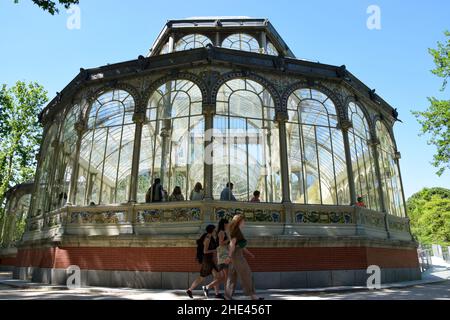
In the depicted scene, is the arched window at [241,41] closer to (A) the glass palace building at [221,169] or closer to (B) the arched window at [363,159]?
(A) the glass palace building at [221,169]

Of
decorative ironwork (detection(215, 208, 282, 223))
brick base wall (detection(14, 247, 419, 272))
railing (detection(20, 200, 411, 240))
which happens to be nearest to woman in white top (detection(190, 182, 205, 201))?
railing (detection(20, 200, 411, 240))

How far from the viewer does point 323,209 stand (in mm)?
11750

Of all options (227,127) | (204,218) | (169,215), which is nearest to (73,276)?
Answer: (169,215)

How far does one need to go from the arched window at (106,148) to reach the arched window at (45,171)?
1.46m

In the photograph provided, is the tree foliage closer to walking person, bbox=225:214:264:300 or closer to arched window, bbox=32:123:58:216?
arched window, bbox=32:123:58:216

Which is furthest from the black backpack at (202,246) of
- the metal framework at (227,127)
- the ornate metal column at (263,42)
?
the ornate metal column at (263,42)

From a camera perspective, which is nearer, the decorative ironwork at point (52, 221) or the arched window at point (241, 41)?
the decorative ironwork at point (52, 221)

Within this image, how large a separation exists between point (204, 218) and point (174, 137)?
833 cm

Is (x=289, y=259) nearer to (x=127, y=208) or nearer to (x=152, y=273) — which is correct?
(x=152, y=273)

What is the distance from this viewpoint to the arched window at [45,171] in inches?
614

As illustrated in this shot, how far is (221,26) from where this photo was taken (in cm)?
1922

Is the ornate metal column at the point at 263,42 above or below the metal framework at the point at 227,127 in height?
above

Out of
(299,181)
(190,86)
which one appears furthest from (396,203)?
(190,86)

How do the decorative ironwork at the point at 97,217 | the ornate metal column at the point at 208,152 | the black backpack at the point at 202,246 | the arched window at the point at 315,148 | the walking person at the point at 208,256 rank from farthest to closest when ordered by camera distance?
the arched window at the point at 315,148, the decorative ironwork at the point at 97,217, the ornate metal column at the point at 208,152, the black backpack at the point at 202,246, the walking person at the point at 208,256
